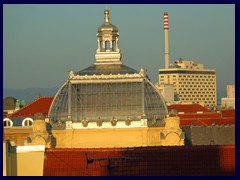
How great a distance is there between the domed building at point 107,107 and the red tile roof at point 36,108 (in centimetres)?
2053

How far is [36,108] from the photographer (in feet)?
325

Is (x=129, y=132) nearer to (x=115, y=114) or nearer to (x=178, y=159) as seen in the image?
(x=115, y=114)

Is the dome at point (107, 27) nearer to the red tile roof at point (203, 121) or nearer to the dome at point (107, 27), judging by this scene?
the dome at point (107, 27)

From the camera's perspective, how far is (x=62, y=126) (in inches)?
2813

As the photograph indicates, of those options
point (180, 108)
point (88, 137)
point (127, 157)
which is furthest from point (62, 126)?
point (180, 108)

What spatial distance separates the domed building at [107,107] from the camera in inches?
2771

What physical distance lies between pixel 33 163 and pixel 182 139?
31929mm

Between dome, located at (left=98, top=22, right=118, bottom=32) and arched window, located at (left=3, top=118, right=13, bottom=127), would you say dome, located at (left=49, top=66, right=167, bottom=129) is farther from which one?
arched window, located at (left=3, top=118, right=13, bottom=127)

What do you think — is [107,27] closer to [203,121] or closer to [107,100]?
[107,100]

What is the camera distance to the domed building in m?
70.4

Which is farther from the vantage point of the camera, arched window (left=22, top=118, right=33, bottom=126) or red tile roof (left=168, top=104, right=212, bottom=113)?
red tile roof (left=168, top=104, right=212, bottom=113)

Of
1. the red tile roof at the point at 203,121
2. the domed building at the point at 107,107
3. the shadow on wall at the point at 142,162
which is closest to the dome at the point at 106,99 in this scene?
the domed building at the point at 107,107

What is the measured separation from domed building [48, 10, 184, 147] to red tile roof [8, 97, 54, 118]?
2053 centimetres

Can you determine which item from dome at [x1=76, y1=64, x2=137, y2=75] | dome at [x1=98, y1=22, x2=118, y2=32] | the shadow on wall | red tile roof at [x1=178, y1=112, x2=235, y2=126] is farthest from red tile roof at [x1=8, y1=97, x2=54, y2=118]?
the shadow on wall
